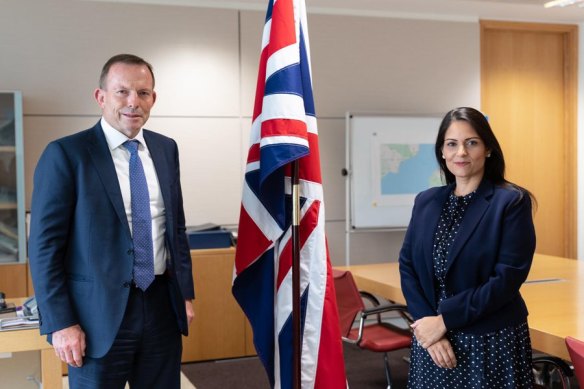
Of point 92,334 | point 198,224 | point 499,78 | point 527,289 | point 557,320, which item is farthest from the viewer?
point 499,78

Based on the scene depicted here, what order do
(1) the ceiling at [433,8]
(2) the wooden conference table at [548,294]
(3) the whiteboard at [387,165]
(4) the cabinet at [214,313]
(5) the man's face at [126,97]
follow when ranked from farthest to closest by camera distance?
(3) the whiteboard at [387,165] → (1) the ceiling at [433,8] → (4) the cabinet at [214,313] → (2) the wooden conference table at [548,294] → (5) the man's face at [126,97]

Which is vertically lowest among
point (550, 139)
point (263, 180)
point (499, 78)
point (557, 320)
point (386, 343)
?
point (386, 343)

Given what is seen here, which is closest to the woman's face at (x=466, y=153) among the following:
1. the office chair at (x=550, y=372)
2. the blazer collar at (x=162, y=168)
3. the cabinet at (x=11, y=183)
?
the office chair at (x=550, y=372)

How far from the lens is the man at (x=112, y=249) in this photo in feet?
7.47

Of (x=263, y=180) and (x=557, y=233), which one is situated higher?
(x=263, y=180)

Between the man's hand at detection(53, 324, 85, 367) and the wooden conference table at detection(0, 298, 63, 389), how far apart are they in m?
0.68

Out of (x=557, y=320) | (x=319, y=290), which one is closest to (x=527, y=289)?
(x=557, y=320)

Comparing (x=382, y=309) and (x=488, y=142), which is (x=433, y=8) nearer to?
(x=382, y=309)

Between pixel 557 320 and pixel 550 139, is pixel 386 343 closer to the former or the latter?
pixel 557 320

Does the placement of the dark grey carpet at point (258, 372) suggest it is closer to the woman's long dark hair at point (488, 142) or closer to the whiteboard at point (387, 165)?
the whiteboard at point (387, 165)

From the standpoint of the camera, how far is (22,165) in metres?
5.00

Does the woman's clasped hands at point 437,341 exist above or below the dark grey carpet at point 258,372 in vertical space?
above

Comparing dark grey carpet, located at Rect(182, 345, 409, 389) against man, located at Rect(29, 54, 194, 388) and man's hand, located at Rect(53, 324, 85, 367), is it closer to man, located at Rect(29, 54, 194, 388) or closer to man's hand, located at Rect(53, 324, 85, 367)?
man, located at Rect(29, 54, 194, 388)

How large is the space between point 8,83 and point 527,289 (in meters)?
3.99
